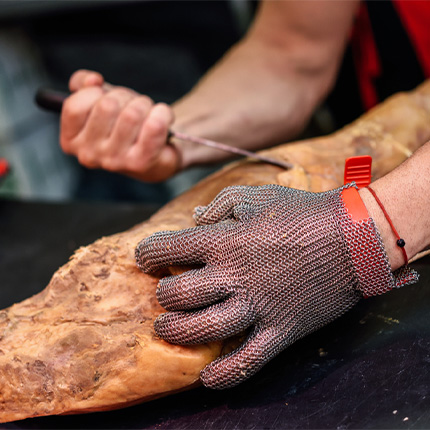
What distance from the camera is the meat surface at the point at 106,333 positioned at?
125cm

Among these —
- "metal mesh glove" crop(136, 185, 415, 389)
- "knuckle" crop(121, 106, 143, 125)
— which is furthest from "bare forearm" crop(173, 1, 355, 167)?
"metal mesh glove" crop(136, 185, 415, 389)

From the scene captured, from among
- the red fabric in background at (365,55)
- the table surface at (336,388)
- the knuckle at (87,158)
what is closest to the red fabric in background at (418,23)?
the red fabric in background at (365,55)

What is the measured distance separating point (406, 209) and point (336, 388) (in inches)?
17.5

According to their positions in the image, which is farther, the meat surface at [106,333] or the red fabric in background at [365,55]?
the red fabric in background at [365,55]

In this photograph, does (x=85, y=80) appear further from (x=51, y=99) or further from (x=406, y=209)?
(x=406, y=209)

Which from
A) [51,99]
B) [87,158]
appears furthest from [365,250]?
[51,99]

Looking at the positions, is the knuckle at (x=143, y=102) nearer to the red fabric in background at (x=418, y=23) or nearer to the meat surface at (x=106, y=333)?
the meat surface at (x=106, y=333)

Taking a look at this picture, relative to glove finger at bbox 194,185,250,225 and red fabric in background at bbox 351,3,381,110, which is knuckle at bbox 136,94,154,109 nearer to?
glove finger at bbox 194,185,250,225

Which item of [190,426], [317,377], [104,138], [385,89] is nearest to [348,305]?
[317,377]

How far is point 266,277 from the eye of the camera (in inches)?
46.8

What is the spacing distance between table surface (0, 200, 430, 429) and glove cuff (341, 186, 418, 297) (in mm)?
181

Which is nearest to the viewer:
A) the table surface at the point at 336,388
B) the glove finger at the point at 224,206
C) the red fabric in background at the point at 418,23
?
the table surface at the point at 336,388

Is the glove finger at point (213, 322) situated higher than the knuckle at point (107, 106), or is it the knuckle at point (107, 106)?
the knuckle at point (107, 106)

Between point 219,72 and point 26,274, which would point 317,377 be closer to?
point 26,274
